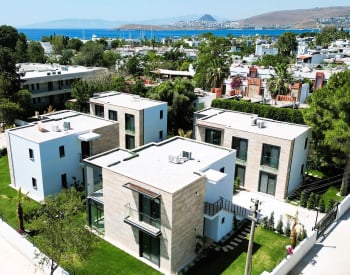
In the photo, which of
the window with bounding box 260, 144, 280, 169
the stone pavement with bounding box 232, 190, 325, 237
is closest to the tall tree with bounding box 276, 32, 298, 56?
the window with bounding box 260, 144, 280, 169

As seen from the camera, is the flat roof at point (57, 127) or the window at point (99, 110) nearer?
the flat roof at point (57, 127)

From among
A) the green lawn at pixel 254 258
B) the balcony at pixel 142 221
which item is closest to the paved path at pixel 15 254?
the balcony at pixel 142 221

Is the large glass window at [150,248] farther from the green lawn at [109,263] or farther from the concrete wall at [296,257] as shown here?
the concrete wall at [296,257]

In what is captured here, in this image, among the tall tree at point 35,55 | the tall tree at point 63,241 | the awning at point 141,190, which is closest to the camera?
the tall tree at point 63,241

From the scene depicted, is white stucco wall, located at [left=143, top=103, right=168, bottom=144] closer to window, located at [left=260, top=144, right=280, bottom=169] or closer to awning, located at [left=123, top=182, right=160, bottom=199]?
window, located at [left=260, top=144, right=280, bottom=169]

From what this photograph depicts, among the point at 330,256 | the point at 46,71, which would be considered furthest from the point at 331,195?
the point at 46,71
